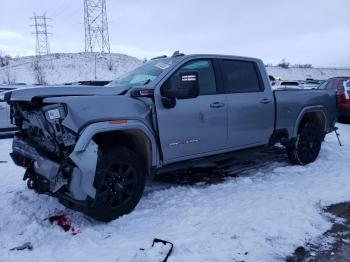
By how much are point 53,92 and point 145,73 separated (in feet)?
4.96

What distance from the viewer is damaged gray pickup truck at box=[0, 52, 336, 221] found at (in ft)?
13.6

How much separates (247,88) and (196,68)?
1.12 meters

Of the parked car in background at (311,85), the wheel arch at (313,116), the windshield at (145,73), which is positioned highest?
the windshield at (145,73)

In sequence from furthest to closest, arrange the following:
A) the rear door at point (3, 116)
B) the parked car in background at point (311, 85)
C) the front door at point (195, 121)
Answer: the parked car in background at point (311, 85), the rear door at point (3, 116), the front door at point (195, 121)

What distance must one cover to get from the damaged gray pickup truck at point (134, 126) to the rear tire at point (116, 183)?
11 mm

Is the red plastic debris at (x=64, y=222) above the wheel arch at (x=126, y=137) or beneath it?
beneath

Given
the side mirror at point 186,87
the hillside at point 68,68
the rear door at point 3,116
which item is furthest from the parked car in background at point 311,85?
the hillside at point 68,68

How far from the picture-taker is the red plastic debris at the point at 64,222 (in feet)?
14.1

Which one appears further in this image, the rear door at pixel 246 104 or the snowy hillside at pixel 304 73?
the snowy hillside at pixel 304 73

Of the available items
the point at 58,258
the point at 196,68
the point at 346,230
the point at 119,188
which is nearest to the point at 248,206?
the point at 346,230

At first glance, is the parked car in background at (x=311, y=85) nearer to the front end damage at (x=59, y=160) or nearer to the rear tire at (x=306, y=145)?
the rear tire at (x=306, y=145)

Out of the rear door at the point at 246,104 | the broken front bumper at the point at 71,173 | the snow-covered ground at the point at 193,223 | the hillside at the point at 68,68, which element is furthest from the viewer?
the hillside at the point at 68,68

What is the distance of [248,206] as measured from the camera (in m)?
4.98

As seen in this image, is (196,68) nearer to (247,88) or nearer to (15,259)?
(247,88)
